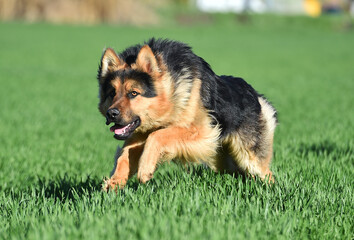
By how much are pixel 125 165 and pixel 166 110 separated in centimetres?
63

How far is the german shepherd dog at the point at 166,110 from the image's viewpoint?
427 centimetres

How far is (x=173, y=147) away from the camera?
14.2ft

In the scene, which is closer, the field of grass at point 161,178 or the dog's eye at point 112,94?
the field of grass at point 161,178

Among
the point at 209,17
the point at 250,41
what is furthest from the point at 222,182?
the point at 209,17

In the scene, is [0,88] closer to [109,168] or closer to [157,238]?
[109,168]

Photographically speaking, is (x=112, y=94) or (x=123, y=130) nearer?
(x=123, y=130)

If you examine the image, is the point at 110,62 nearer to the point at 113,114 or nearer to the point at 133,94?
the point at 133,94

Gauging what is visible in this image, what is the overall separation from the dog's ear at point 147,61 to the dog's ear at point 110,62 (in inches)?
8.4

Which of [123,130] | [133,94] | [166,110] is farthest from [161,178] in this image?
[133,94]

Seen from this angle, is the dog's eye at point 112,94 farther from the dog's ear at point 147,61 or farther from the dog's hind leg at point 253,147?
the dog's hind leg at point 253,147

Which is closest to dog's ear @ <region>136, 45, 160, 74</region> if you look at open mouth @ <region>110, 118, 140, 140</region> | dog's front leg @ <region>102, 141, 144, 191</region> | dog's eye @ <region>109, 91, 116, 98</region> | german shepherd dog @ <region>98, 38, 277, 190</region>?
german shepherd dog @ <region>98, 38, 277, 190</region>

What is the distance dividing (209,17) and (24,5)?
1820cm

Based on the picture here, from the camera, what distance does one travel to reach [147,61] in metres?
4.46

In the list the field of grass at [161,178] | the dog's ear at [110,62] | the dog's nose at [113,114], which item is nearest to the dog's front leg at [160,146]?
the field of grass at [161,178]
